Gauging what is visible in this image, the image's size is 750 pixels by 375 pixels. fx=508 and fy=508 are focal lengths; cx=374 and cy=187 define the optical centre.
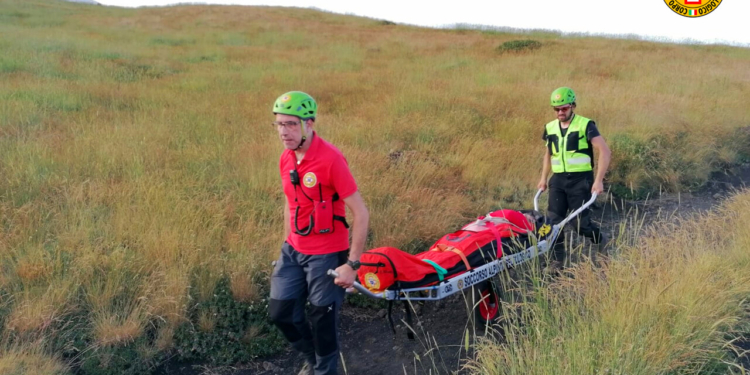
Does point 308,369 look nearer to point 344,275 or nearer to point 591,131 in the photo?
point 344,275

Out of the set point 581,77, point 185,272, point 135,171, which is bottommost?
point 185,272

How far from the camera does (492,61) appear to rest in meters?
18.9

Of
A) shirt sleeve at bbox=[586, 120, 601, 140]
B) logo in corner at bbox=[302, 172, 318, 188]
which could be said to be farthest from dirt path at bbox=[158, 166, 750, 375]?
shirt sleeve at bbox=[586, 120, 601, 140]

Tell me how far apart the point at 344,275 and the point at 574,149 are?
350 cm

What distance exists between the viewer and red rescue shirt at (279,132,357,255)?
3.21 metres

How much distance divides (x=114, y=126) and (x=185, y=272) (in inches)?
192

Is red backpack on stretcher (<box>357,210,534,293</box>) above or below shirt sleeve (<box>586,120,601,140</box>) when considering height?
below

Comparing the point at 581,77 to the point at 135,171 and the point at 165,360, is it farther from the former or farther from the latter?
Answer: the point at 165,360

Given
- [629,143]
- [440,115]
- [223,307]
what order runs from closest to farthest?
[223,307] → [629,143] → [440,115]

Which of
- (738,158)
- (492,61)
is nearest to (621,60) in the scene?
(492,61)

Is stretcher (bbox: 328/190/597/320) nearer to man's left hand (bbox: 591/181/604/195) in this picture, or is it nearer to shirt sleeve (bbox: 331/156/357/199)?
shirt sleeve (bbox: 331/156/357/199)

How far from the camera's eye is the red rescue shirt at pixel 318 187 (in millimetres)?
3209

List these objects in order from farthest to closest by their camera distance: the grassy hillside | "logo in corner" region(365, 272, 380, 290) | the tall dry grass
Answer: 1. the grassy hillside
2. "logo in corner" region(365, 272, 380, 290)
3. the tall dry grass

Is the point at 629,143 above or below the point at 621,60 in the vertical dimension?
below
